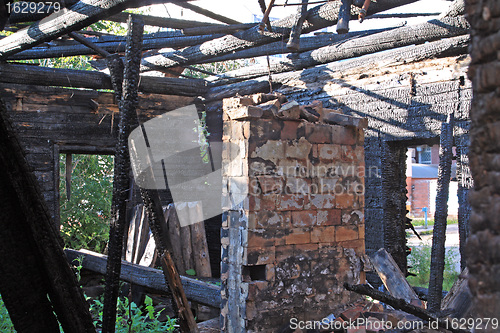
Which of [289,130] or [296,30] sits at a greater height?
[296,30]

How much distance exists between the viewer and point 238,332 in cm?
338

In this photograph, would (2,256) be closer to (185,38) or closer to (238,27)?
(238,27)

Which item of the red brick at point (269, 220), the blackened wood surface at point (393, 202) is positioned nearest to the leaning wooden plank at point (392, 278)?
the red brick at point (269, 220)

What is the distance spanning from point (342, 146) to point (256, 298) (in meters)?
1.36

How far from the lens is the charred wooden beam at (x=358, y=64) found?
4879 millimetres

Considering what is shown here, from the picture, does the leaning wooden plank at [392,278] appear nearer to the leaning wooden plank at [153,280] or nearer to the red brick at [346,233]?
the red brick at [346,233]

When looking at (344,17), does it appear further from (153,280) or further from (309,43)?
(153,280)

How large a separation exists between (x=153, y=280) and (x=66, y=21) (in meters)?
3.07

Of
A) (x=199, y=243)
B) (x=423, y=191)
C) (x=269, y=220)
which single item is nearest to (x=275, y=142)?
(x=269, y=220)

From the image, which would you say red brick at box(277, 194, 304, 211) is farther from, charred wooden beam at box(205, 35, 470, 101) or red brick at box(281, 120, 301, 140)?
charred wooden beam at box(205, 35, 470, 101)

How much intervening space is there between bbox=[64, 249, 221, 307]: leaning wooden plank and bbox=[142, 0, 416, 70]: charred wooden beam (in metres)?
2.81

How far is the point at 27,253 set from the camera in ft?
7.13

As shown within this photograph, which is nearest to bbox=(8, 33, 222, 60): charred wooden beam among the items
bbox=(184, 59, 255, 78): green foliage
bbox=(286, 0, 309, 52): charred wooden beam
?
bbox=(286, 0, 309, 52): charred wooden beam

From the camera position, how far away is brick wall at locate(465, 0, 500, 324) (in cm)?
125
